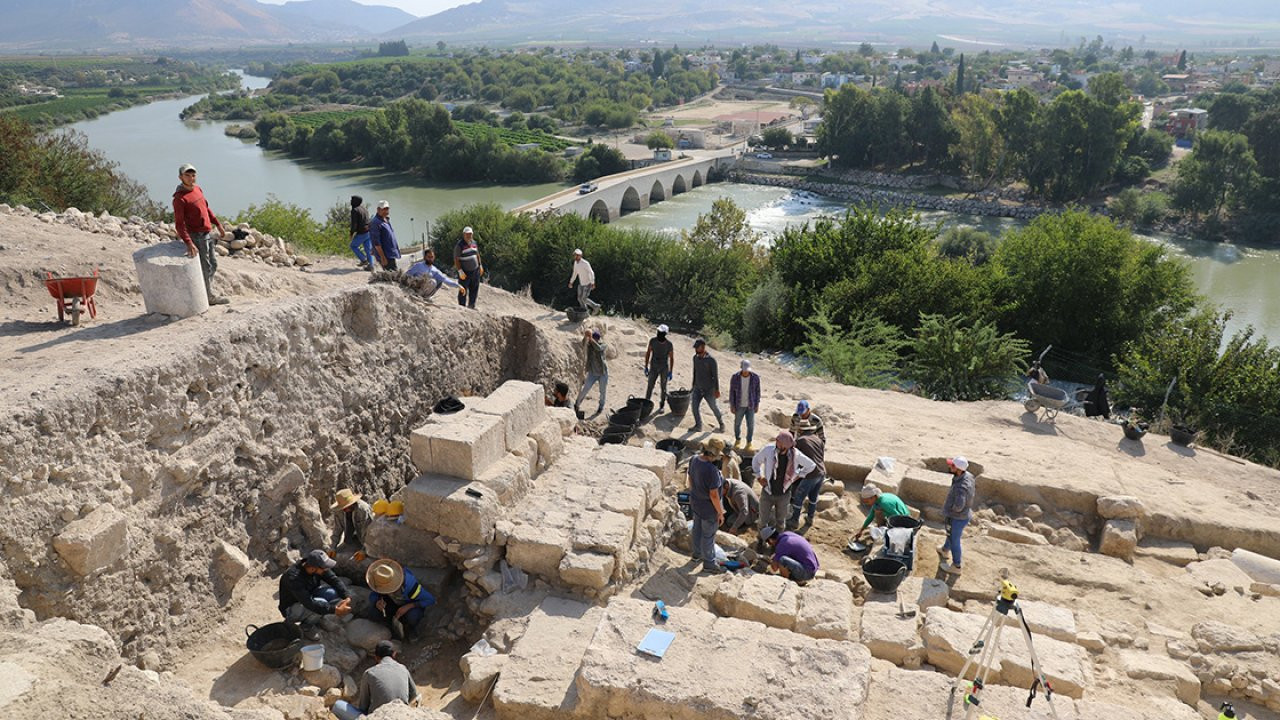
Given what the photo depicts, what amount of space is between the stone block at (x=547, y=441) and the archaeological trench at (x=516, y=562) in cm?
3

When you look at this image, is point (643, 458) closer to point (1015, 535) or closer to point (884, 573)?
point (884, 573)

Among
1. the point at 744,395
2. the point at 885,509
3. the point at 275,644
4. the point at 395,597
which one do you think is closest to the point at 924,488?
the point at 885,509

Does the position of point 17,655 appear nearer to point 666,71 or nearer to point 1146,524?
point 1146,524

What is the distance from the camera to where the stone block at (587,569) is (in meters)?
7.10

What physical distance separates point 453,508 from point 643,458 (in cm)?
214

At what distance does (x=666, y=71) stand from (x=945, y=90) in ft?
286

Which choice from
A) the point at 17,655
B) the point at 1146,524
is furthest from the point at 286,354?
the point at 1146,524

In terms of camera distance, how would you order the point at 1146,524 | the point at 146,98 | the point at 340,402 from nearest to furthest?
the point at 340,402
the point at 1146,524
the point at 146,98

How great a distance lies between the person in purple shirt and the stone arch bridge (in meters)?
32.5

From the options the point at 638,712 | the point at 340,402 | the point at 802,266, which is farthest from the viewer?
the point at 802,266

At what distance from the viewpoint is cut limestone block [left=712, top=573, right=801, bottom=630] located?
711 centimetres

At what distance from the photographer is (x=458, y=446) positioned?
7.70 m

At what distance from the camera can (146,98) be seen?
11494 centimetres

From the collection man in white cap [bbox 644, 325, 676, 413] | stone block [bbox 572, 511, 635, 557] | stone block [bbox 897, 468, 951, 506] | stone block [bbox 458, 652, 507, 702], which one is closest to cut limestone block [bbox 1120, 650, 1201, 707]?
stone block [bbox 897, 468, 951, 506]
